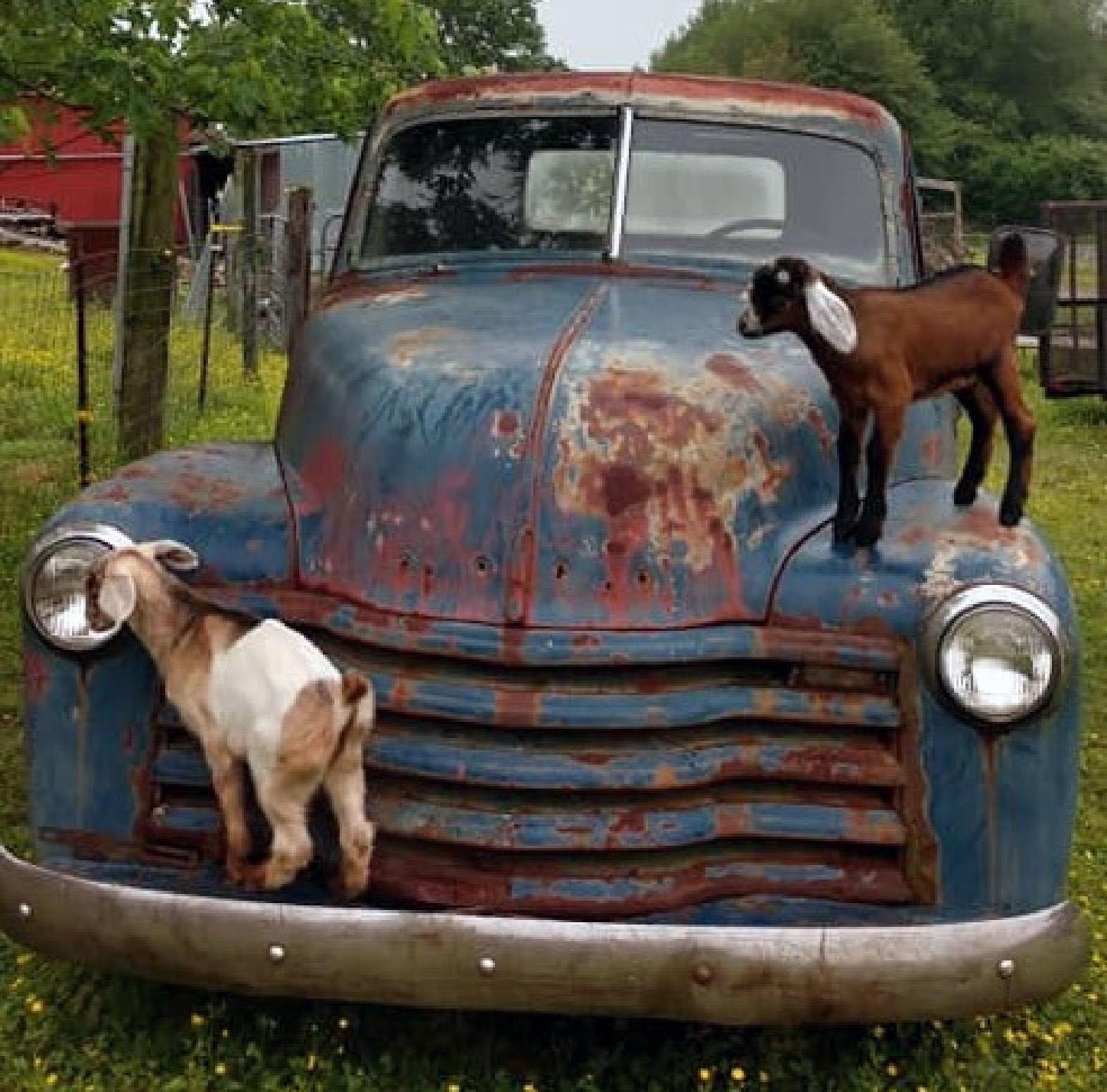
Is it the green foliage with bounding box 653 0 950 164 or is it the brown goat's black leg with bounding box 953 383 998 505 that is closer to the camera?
the brown goat's black leg with bounding box 953 383 998 505

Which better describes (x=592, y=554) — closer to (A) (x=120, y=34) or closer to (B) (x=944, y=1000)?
(B) (x=944, y=1000)

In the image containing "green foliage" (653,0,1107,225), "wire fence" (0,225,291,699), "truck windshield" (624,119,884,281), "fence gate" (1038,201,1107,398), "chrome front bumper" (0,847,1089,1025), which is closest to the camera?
"chrome front bumper" (0,847,1089,1025)

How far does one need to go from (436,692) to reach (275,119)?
412 centimetres

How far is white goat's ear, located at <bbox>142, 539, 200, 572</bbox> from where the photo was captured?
3.50 m

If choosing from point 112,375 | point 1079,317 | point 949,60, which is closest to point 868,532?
point 112,375

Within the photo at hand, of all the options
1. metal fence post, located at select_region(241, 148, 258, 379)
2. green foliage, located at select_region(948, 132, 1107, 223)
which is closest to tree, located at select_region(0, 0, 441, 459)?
metal fence post, located at select_region(241, 148, 258, 379)

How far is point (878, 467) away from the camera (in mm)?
3521

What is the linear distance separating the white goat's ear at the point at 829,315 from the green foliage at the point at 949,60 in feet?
204

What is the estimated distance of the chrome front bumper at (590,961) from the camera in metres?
3.13

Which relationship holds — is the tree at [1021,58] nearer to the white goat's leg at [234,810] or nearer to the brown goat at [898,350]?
the brown goat at [898,350]

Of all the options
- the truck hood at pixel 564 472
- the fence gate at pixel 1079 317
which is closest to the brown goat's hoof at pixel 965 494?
the truck hood at pixel 564 472

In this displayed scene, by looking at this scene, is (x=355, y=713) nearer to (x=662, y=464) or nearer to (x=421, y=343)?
(x=662, y=464)

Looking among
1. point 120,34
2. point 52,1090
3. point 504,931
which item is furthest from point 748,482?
point 120,34

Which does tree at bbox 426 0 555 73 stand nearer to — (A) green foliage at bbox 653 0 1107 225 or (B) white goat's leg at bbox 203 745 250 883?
(A) green foliage at bbox 653 0 1107 225
